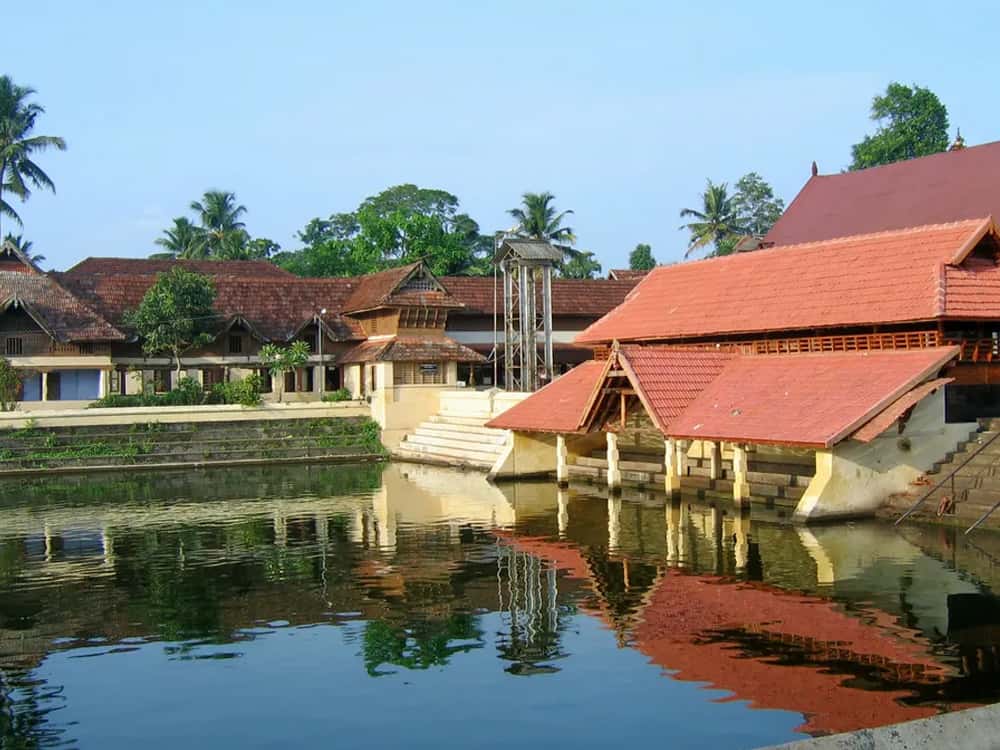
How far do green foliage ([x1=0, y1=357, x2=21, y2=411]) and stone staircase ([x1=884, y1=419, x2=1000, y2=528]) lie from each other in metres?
29.2

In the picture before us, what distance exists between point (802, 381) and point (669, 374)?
3.19 metres

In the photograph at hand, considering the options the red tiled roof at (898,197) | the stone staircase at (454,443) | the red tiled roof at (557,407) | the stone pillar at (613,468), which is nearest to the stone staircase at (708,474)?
the stone pillar at (613,468)

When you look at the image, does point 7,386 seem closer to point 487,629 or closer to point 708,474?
point 708,474

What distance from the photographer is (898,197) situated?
3953cm

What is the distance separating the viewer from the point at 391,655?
46.1ft

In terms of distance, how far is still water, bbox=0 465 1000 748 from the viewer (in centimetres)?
1157

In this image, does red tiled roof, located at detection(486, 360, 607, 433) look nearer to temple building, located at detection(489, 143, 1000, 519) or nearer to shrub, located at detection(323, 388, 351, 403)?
temple building, located at detection(489, 143, 1000, 519)

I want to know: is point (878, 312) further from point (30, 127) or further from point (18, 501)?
point (30, 127)

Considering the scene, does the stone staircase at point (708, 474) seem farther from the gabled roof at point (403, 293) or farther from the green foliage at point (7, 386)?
the green foliage at point (7, 386)

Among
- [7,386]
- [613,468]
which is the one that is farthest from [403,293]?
[613,468]

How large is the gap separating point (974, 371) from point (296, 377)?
2858 cm

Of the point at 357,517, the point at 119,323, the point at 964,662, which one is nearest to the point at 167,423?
the point at 119,323

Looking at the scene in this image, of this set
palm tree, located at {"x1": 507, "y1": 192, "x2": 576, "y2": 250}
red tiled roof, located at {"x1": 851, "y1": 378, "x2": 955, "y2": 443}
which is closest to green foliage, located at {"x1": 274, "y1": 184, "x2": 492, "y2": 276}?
palm tree, located at {"x1": 507, "y1": 192, "x2": 576, "y2": 250}

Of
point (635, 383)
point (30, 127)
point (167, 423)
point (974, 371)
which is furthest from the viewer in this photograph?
point (30, 127)
